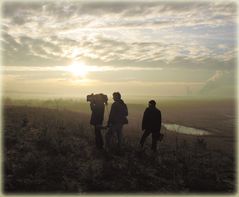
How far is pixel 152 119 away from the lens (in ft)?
46.9

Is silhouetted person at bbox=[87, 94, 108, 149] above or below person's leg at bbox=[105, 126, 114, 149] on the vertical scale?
above

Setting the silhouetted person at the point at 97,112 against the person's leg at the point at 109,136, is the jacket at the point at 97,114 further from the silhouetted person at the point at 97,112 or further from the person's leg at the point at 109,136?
the person's leg at the point at 109,136

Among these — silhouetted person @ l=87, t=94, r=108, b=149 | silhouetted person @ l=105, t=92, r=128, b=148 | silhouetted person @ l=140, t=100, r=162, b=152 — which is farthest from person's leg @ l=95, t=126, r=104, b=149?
silhouetted person @ l=140, t=100, r=162, b=152

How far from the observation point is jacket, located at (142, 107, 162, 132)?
14242 millimetres

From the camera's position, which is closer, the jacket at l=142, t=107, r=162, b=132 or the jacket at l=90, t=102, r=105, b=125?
the jacket at l=90, t=102, r=105, b=125

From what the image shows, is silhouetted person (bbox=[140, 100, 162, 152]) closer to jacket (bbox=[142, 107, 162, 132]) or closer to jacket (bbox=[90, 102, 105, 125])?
jacket (bbox=[142, 107, 162, 132])

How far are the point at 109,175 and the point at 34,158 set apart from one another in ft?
8.77

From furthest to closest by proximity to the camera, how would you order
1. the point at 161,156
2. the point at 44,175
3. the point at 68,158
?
the point at 161,156 → the point at 68,158 → the point at 44,175

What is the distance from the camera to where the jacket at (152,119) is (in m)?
14.2

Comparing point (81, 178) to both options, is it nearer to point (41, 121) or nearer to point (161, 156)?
point (161, 156)

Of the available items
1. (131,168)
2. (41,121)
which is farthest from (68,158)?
(41,121)

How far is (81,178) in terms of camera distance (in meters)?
11.4

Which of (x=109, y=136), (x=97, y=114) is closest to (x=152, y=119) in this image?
(x=109, y=136)

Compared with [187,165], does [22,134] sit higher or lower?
higher
